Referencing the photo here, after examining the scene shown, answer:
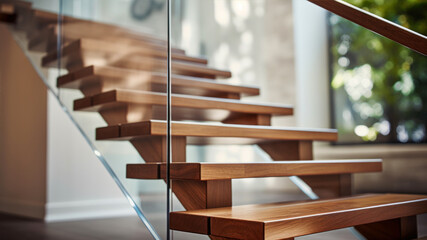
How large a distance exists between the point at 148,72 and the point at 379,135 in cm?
302

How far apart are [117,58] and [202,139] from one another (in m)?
0.50

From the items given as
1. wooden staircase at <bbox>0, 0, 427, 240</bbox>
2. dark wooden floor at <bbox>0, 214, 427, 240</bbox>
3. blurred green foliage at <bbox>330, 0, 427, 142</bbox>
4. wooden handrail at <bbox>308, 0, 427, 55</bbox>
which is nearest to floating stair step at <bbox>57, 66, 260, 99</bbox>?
wooden staircase at <bbox>0, 0, 427, 240</bbox>

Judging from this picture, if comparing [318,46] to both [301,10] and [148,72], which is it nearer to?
[301,10]

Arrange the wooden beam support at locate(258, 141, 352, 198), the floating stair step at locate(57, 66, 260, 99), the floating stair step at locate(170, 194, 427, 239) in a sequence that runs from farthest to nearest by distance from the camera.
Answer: the wooden beam support at locate(258, 141, 352, 198), the floating stair step at locate(57, 66, 260, 99), the floating stair step at locate(170, 194, 427, 239)

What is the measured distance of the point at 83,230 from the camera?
294 centimetres

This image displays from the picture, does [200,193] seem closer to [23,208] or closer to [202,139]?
[202,139]

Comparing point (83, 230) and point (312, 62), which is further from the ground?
point (312, 62)

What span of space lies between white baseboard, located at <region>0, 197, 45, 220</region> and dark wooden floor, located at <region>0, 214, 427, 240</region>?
0.10 m

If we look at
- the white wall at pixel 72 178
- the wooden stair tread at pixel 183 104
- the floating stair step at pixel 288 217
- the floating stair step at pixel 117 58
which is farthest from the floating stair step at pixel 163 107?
the white wall at pixel 72 178

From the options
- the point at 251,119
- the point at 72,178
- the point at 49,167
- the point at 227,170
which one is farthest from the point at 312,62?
the point at 227,170

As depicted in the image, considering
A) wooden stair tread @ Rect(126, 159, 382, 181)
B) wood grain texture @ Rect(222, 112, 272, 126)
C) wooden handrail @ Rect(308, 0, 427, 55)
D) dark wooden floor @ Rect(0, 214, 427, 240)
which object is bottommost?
dark wooden floor @ Rect(0, 214, 427, 240)

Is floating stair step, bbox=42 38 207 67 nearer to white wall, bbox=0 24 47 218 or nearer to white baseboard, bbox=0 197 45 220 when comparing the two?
white wall, bbox=0 24 47 218

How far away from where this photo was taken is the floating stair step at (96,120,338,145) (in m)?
1.76

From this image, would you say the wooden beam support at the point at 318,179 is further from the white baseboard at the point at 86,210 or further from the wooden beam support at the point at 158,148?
the white baseboard at the point at 86,210
